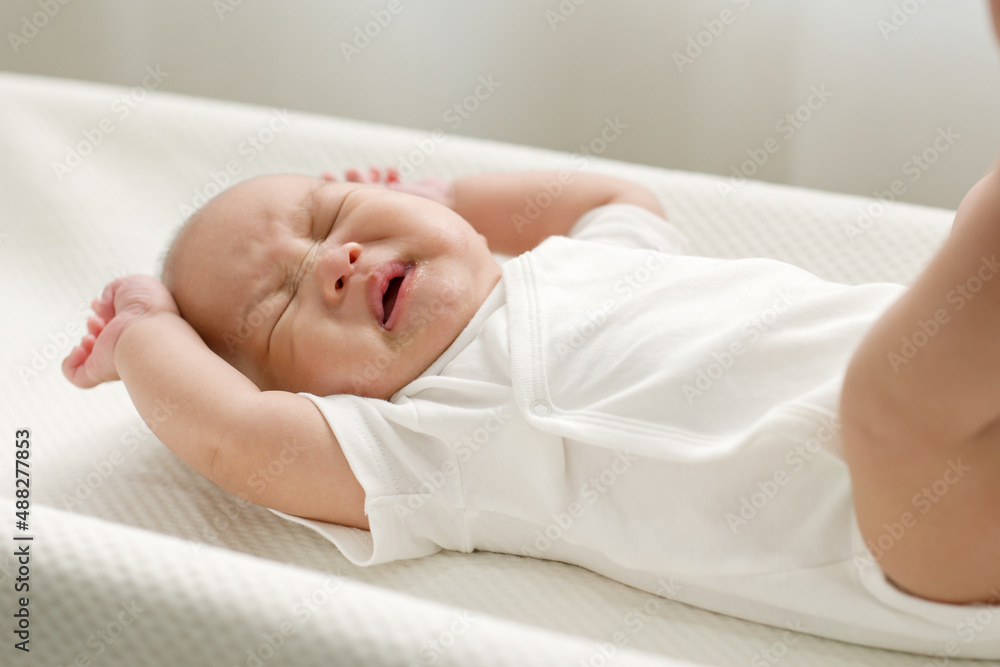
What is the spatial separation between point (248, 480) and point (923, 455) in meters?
0.58

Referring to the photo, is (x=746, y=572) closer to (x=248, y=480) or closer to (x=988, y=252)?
(x=988, y=252)

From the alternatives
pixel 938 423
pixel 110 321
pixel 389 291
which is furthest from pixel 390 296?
pixel 938 423

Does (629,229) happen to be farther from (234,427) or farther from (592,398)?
(234,427)

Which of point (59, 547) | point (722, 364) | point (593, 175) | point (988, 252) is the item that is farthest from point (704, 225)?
point (59, 547)

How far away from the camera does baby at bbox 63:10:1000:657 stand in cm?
65

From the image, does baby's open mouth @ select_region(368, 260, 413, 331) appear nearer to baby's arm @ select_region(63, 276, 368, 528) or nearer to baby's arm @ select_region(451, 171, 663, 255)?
baby's arm @ select_region(63, 276, 368, 528)

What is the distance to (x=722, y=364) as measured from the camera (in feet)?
2.62

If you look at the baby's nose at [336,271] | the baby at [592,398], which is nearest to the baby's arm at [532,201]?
the baby at [592,398]

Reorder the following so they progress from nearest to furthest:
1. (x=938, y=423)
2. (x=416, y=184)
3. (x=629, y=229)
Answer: (x=938, y=423) → (x=629, y=229) → (x=416, y=184)

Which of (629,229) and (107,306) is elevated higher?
(107,306)

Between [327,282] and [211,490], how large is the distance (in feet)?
0.84

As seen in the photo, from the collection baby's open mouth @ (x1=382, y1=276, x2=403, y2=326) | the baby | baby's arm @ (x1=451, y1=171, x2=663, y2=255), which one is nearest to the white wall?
baby's arm @ (x1=451, y1=171, x2=663, y2=255)

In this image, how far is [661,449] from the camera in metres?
0.77

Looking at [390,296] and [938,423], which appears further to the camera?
[390,296]
